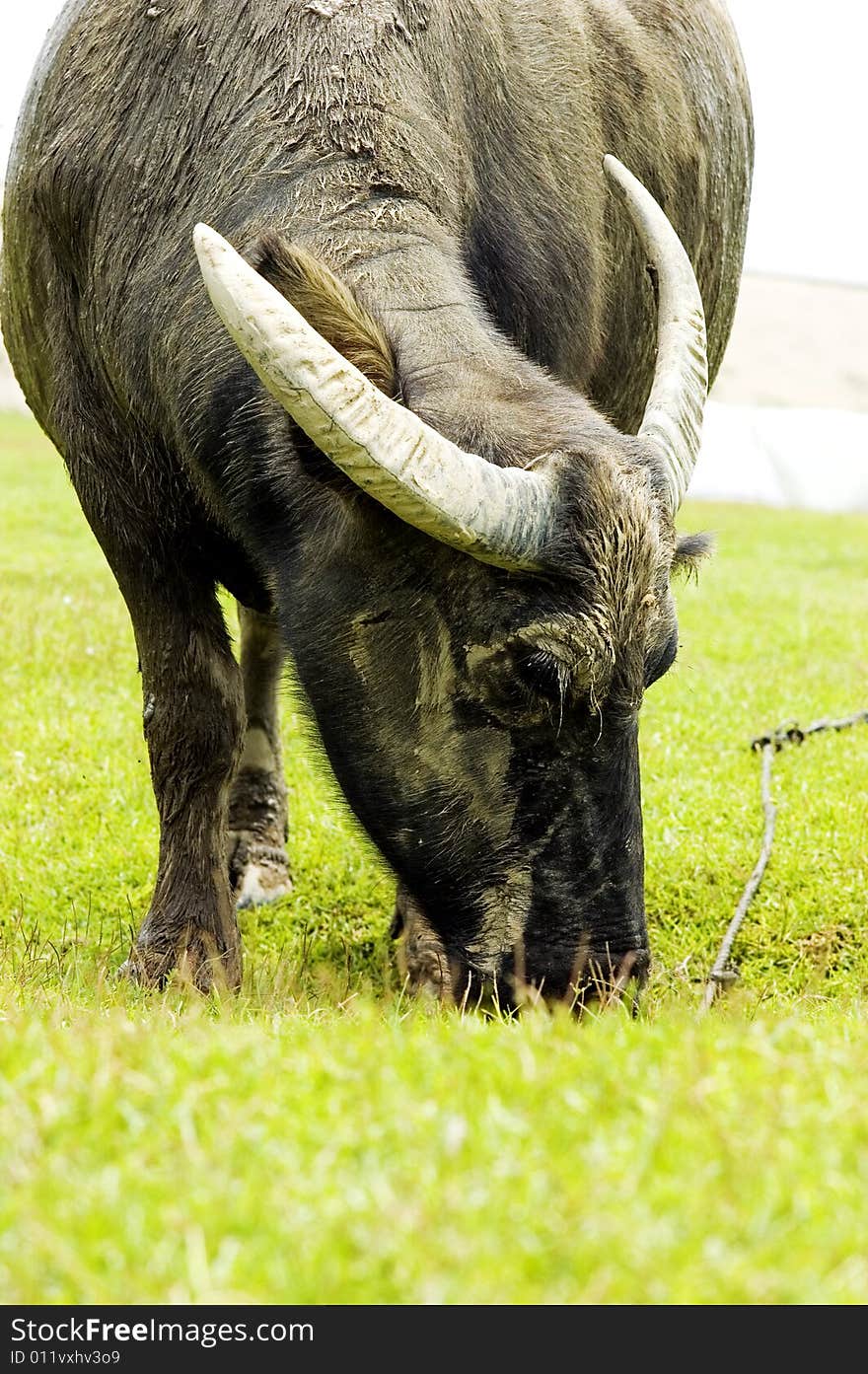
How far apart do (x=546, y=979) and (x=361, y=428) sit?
Result: 151 centimetres

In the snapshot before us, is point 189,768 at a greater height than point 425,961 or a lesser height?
greater

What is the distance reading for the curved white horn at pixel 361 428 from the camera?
3.43 metres

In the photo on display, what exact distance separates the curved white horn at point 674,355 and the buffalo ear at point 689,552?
0.51 ft

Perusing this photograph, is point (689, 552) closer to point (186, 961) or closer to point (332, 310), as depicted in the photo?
point (332, 310)

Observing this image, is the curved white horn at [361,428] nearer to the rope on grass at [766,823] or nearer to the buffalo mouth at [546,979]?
the buffalo mouth at [546,979]

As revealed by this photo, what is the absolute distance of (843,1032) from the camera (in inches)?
133

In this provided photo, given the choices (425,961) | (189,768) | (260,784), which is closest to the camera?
(425,961)

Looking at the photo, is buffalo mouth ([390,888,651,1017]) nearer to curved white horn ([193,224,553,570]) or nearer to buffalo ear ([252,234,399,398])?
curved white horn ([193,224,553,570])

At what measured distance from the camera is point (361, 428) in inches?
135

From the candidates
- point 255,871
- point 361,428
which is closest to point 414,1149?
point 361,428

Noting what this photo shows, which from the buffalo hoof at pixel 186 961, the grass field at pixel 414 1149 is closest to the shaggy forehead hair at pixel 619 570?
the grass field at pixel 414 1149

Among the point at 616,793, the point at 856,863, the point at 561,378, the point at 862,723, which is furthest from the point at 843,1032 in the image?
the point at 862,723

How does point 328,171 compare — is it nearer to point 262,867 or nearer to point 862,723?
point 262,867
